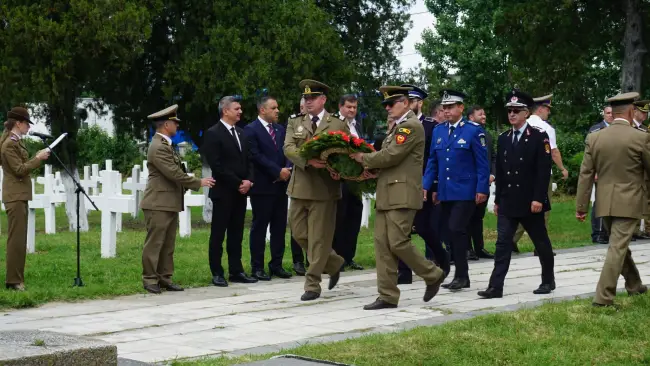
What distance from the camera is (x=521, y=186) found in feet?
35.2

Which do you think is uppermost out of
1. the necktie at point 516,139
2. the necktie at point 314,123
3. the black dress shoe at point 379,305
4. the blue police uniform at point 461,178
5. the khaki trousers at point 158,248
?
the necktie at point 314,123

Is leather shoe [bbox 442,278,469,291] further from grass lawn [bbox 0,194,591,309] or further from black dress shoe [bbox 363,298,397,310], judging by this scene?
grass lawn [bbox 0,194,591,309]

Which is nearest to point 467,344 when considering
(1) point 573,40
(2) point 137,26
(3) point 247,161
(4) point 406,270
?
(4) point 406,270

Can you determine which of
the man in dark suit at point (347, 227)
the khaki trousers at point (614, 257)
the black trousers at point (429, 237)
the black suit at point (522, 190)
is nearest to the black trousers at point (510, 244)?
the black suit at point (522, 190)

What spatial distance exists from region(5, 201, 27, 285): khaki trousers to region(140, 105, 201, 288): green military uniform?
1.27 m

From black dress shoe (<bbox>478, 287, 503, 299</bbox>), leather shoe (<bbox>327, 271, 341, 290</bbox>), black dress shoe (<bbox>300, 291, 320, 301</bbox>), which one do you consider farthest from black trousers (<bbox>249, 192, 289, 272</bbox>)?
black dress shoe (<bbox>478, 287, 503, 299</bbox>)

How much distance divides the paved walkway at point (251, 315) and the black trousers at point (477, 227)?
2063 mm

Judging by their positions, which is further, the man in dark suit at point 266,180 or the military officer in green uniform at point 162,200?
the man in dark suit at point 266,180

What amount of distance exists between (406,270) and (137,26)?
1126 centimetres

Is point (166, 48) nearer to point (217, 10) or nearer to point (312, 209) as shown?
point (217, 10)

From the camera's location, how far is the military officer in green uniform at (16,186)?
37.3ft

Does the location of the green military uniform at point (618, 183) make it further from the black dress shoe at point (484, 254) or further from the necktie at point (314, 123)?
the black dress shoe at point (484, 254)

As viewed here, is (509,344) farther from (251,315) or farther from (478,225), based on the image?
(478,225)

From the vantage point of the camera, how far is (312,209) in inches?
428
